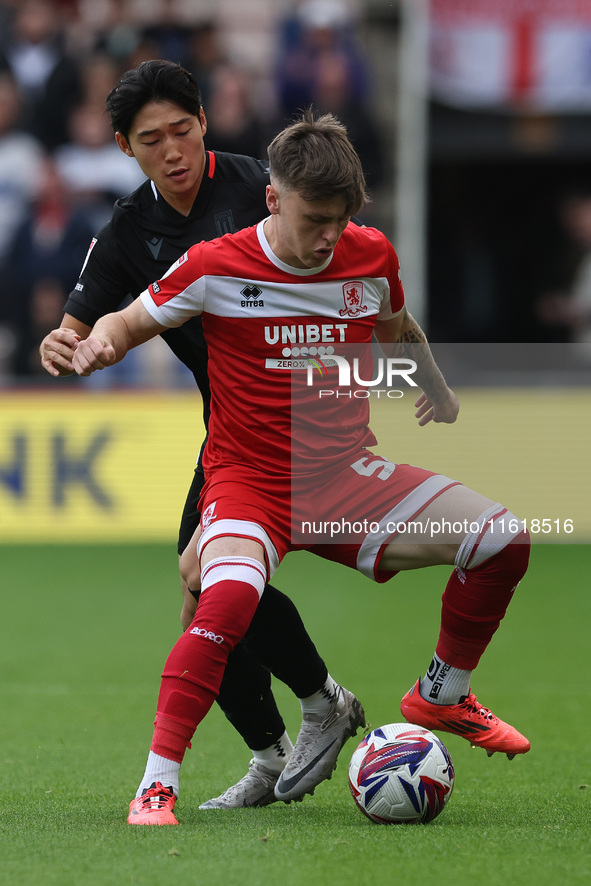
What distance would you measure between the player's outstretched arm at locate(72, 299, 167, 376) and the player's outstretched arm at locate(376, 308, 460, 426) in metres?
0.85

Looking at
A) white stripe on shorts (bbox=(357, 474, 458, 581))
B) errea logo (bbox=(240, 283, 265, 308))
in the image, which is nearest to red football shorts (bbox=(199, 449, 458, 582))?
white stripe on shorts (bbox=(357, 474, 458, 581))

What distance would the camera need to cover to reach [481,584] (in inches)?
175

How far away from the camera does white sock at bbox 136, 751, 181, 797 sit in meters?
3.96

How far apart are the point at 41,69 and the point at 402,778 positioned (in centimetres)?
1086

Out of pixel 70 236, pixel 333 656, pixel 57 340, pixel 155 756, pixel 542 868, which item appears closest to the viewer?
pixel 542 868

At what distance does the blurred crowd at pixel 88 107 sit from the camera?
12.2 m

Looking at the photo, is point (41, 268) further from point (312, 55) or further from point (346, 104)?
point (312, 55)

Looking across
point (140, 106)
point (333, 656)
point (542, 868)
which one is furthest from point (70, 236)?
point (542, 868)

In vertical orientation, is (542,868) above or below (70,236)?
below

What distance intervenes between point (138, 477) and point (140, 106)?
24.2ft

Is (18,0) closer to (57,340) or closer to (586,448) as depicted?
(586,448)

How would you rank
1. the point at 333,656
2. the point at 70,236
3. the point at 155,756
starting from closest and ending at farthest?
the point at 155,756
the point at 333,656
the point at 70,236

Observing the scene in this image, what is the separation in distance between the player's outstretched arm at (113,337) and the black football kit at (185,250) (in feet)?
1.64

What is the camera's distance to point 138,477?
11797 millimetres
